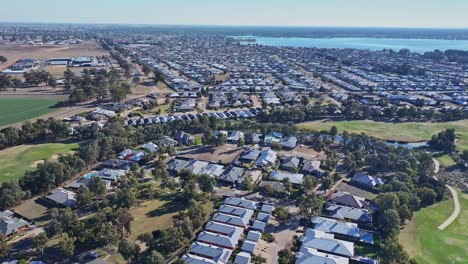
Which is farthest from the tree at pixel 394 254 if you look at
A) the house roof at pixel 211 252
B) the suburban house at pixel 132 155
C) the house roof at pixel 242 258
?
the suburban house at pixel 132 155

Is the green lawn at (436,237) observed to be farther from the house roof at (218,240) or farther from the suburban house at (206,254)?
the suburban house at (206,254)

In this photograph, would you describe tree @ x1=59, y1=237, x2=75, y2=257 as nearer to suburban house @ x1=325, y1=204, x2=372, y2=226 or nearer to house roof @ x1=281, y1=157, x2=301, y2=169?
suburban house @ x1=325, y1=204, x2=372, y2=226

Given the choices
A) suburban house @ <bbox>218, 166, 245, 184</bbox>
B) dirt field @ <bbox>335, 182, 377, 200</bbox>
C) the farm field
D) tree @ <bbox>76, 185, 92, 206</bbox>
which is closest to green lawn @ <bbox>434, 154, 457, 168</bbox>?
dirt field @ <bbox>335, 182, 377, 200</bbox>

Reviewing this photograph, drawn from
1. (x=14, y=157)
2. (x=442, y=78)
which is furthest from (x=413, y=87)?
(x=14, y=157)

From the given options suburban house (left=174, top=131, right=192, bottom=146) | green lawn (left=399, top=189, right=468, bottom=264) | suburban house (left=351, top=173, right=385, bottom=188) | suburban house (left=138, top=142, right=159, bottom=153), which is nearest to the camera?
green lawn (left=399, top=189, right=468, bottom=264)

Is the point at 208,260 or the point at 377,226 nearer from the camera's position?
the point at 208,260

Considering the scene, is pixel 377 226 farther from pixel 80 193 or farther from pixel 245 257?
pixel 80 193
